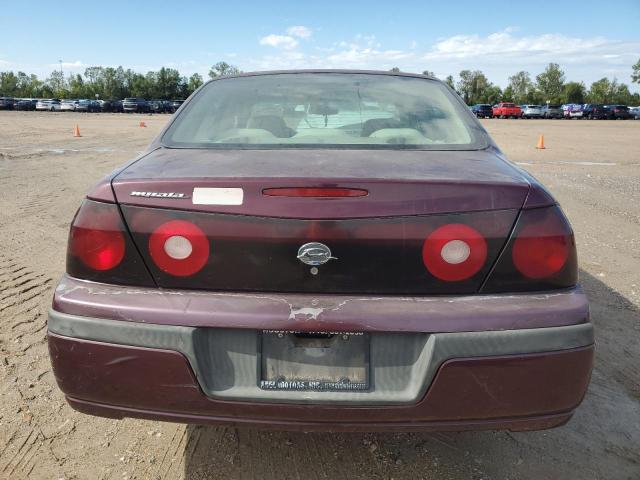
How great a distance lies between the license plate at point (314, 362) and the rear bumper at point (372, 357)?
0.03 meters

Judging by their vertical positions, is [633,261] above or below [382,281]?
below

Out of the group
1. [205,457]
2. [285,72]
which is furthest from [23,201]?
[205,457]

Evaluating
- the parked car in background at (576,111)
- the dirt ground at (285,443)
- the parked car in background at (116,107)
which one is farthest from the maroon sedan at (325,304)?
the parked car in background at (116,107)

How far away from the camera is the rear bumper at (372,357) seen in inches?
65.2

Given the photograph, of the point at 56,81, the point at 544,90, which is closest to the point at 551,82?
the point at 544,90

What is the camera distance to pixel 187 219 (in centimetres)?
173

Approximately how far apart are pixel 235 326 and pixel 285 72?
1953 mm

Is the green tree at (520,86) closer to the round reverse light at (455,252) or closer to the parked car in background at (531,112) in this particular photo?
the parked car in background at (531,112)

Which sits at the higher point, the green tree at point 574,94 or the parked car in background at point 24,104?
the green tree at point 574,94

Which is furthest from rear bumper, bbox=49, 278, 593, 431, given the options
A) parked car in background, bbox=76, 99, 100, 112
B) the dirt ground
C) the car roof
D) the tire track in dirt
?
parked car in background, bbox=76, 99, 100, 112

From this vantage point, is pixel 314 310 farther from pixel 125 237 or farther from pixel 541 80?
pixel 541 80

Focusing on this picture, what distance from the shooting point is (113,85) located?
107 metres

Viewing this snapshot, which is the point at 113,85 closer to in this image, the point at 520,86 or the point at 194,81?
the point at 194,81

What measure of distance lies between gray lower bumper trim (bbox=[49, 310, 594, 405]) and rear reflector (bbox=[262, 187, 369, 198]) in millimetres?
451
